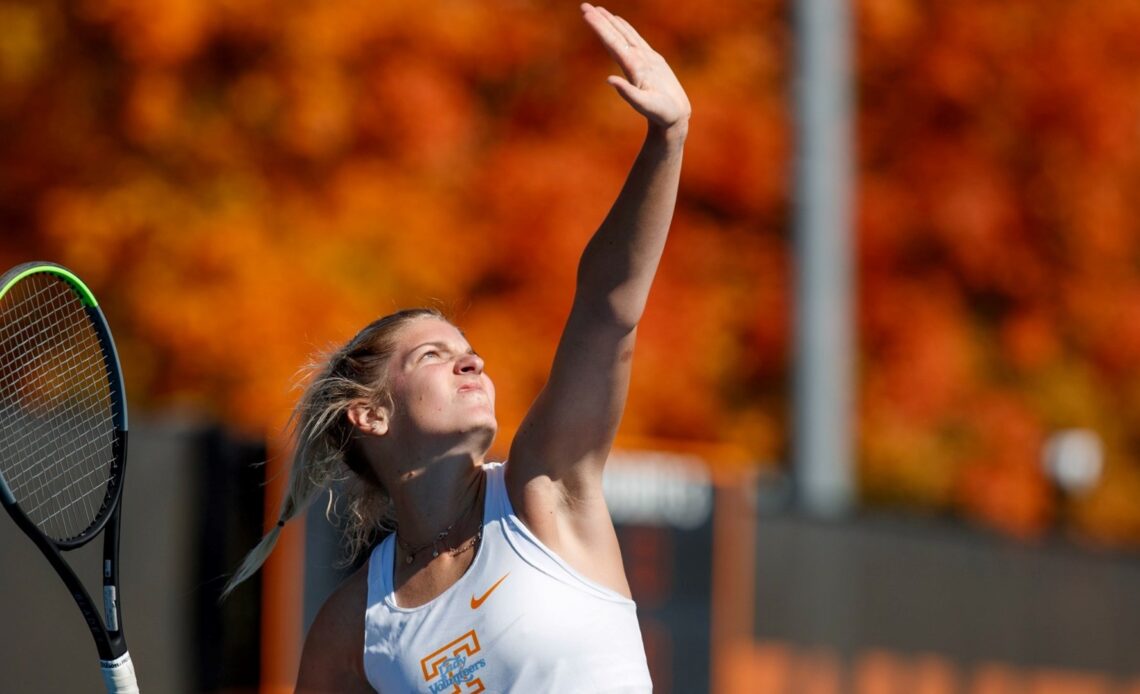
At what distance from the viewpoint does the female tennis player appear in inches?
140

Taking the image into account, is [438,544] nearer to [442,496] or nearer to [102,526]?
[442,496]

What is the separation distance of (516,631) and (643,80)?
1.10 metres

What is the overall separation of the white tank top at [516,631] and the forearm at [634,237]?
509mm

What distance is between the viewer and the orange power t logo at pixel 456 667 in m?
3.71

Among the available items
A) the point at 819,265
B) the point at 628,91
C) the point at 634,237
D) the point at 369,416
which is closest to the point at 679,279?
the point at 819,265

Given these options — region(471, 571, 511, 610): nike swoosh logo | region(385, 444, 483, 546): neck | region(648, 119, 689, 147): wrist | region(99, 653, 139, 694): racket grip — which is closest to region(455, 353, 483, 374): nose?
region(385, 444, 483, 546): neck

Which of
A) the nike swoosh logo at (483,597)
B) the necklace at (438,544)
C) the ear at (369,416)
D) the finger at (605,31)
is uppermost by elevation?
the finger at (605,31)

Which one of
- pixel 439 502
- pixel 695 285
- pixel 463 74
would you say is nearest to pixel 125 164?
pixel 463 74

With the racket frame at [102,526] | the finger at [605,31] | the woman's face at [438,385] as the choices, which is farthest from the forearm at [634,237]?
the racket frame at [102,526]

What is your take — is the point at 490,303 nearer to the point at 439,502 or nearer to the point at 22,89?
the point at 22,89

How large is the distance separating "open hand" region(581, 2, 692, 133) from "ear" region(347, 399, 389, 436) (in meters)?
0.98

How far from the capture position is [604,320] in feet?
11.7

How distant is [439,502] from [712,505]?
17.9ft

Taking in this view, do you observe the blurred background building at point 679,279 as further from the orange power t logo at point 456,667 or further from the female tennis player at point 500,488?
the orange power t logo at point 456,667
